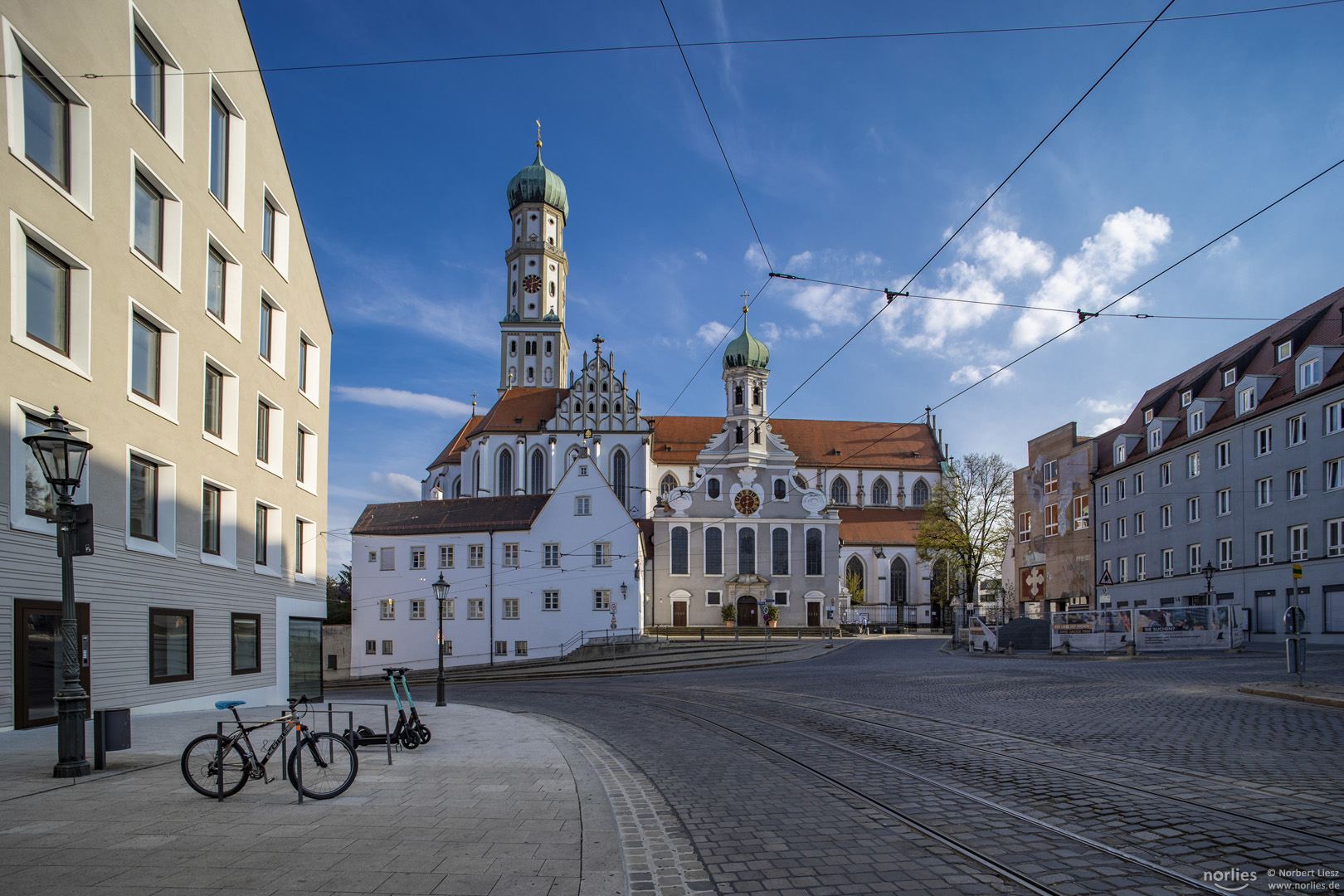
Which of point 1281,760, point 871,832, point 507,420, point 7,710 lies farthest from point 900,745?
point 507,420

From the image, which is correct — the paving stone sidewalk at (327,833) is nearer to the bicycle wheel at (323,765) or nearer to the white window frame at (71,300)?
the bicycle wheel at (323,765)

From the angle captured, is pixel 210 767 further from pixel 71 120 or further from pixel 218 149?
pixel 218 149

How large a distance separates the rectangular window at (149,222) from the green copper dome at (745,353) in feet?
177

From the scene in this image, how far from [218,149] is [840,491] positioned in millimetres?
71376

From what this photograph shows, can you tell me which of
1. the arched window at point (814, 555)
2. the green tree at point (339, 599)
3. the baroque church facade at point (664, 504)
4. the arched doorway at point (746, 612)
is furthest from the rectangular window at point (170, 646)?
the arched window at point (814, 555)

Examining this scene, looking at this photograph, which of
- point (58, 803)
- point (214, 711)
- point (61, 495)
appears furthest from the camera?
point (214, 711)

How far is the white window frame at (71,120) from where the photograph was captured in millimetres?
13578

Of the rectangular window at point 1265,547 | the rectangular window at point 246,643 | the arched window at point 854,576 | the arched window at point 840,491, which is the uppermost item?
the arched window at point 840,491

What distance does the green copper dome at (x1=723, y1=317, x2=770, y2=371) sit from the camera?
70250 mm

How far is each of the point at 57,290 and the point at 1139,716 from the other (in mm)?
18134

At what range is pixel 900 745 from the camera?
1204cm

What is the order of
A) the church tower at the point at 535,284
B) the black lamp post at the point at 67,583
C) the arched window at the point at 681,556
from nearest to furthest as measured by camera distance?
the black lamp post at the point at 67,583 < the arched window at the point at 681,556 < the church tower at the point at 535,284

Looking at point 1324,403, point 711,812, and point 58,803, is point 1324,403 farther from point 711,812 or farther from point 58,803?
point 58,803

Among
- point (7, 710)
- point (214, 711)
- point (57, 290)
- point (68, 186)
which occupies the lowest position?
point (214, 711)
